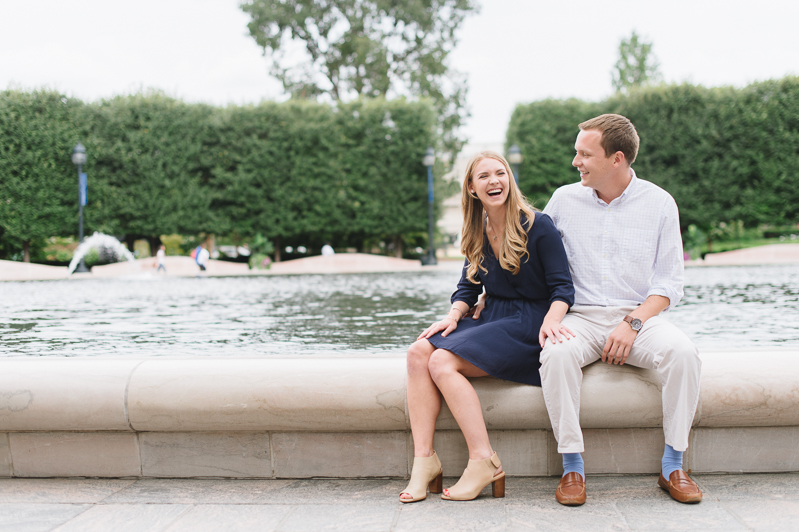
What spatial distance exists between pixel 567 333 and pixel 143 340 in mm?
3536

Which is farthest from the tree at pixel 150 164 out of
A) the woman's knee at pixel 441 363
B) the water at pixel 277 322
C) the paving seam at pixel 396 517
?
the paving seam at pixel 396 517

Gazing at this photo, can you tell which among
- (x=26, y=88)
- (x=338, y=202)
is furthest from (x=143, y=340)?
(x=26, y=88)

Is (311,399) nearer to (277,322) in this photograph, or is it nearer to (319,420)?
(319,420)

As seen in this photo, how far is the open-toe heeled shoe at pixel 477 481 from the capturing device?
7.80ft

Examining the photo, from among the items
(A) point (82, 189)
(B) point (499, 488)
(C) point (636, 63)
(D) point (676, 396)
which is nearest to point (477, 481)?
(B) point (499, 488)

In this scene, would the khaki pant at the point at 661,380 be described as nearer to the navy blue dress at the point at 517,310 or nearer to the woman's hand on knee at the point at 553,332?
the woman's hand on knee at the point at 553,332

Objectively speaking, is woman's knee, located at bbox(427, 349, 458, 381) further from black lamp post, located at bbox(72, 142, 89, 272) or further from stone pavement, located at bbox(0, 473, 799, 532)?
black lamp post, located at bbox(72, 142, 89, 272)

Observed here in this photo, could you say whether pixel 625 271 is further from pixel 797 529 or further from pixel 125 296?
pixel 125 296

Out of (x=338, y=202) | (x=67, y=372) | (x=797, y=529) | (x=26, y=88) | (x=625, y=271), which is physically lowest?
(x=797, y=529)

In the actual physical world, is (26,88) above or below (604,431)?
above

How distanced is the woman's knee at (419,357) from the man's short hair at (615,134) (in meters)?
1.21

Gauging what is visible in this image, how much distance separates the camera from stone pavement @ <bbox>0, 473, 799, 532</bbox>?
2.14 metres

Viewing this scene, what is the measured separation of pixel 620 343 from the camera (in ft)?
8.40

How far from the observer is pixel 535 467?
2605 mm
